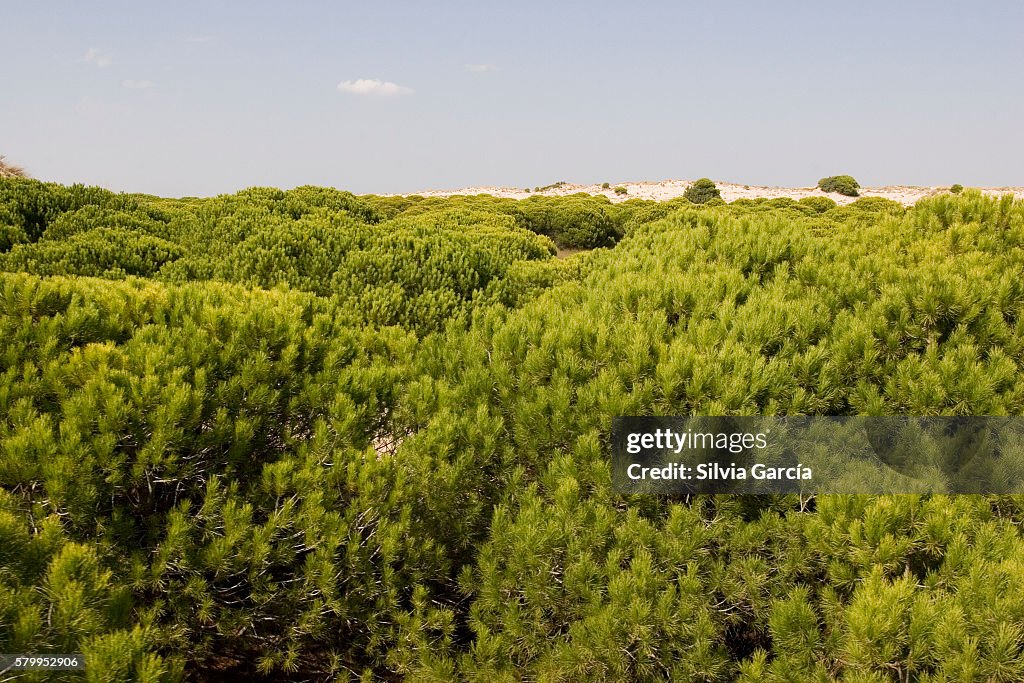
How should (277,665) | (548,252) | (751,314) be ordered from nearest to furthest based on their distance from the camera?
(277,665)
(751,314)
(548,252)

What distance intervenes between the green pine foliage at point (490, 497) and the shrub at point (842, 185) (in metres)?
52.7

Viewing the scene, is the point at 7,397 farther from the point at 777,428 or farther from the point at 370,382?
the point at 777,428

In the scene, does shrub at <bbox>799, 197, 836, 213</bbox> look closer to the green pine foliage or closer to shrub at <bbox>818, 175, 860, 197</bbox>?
shrub at <bbox>818, 175, 860, 197</bbox>

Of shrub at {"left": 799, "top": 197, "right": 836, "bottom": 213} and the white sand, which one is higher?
the white sand

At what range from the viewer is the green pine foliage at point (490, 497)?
333 cm

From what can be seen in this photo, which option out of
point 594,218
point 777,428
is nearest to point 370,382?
point 777,428

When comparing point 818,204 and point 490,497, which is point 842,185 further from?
point 490,497

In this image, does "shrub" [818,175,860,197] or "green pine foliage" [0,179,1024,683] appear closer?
"green pine foliage" [0,179,1024,683]

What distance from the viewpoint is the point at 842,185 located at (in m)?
52.7

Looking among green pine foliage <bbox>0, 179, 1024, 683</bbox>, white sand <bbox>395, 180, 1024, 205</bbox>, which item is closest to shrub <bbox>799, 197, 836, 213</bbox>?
white sand <bbox>395, 180, 1024, 205</bbox>

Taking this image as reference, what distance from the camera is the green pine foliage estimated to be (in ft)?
10.9

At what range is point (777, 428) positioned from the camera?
4.11 m

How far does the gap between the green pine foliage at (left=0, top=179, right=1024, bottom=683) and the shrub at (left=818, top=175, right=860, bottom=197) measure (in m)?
52.7

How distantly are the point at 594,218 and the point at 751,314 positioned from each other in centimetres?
1853
